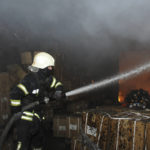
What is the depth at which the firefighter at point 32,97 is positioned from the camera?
3062mm

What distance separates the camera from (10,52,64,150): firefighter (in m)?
3.06

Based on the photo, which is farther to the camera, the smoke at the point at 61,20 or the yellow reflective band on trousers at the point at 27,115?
the smoke at the point at 61,20

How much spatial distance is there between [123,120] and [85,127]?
2.85 feet

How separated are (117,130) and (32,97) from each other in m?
1.64

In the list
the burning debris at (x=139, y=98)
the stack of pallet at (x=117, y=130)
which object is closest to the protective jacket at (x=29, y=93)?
the stack of pallet at (x=117, y=130)

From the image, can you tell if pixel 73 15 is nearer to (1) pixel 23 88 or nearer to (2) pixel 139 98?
(1) pixel 23 88

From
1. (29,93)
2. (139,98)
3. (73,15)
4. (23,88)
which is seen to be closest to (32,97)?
(29,93)

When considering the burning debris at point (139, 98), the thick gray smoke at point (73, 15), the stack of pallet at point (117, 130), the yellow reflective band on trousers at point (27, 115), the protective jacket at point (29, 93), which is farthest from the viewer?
the burning debris at point (139, 98)

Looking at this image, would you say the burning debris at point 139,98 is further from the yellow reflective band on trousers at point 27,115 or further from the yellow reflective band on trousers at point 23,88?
the yellow reflective band on trousers at point 23,88

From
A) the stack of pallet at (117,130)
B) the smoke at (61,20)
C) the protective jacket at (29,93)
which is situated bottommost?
the stack of pallet at (117,130)

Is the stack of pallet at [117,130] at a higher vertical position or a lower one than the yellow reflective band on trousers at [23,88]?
lower

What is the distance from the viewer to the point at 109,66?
9977 mm

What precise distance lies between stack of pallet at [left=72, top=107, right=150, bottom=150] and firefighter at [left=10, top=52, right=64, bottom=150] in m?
0.82

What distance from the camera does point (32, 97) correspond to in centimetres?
323
